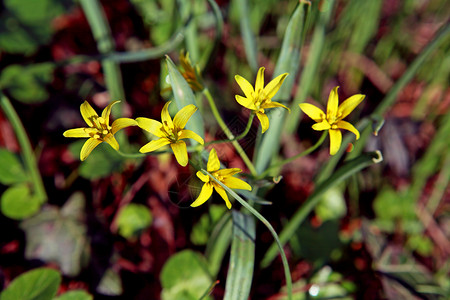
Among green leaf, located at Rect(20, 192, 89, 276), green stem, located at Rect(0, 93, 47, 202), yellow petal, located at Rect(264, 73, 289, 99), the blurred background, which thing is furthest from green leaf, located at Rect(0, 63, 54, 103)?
yellow petal, located at Rect(264, 73, 289, 99)

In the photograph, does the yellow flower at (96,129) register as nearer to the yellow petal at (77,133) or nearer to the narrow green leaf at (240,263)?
the yellow petal at (77,133)

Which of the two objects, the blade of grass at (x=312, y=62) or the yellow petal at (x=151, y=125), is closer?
the yellow petal at (x=151, y=125)

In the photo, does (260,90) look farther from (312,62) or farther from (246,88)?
(312,62)

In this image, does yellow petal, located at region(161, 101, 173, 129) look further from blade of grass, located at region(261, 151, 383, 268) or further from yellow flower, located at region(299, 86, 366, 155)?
blade of grass, located at region(261, 151, 383, 268)

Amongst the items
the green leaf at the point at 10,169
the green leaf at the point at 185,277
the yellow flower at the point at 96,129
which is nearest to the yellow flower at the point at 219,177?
the yellow flower at the point at 96,129

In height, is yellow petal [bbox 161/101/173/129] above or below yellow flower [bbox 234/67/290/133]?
below

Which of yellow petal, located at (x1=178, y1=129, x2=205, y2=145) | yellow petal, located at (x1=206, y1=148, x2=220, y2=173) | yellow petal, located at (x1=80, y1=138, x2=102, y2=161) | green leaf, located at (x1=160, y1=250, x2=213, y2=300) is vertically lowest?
green leaf, located at (x1=160, y1=250, x2=213, y2=300)
